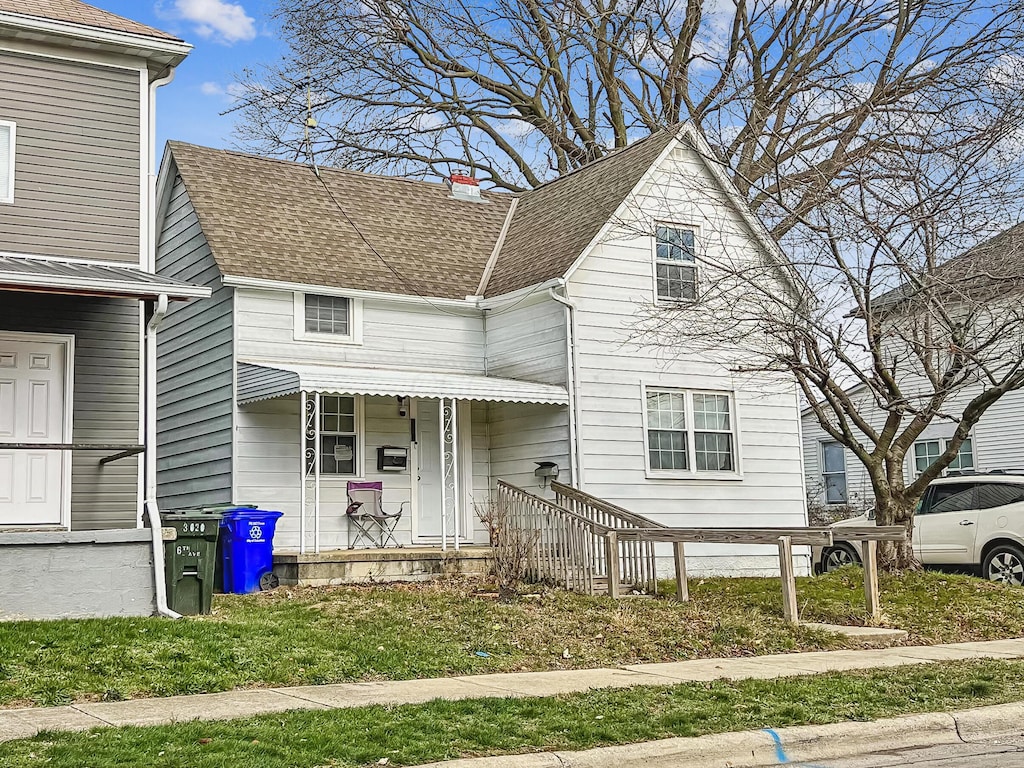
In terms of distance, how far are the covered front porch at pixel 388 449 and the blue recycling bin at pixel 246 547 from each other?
1.55 ft

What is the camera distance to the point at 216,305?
669 inches

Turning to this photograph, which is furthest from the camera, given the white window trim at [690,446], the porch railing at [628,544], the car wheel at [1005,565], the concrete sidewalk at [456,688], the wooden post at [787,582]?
the white window trim at [690,446]

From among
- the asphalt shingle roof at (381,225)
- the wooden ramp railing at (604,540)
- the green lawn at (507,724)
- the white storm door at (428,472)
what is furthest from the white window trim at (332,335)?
the green lawn at (507,724)

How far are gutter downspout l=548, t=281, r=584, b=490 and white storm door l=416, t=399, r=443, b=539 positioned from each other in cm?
216

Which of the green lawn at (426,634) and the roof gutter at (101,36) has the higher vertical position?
the roof gutter at (101,36)

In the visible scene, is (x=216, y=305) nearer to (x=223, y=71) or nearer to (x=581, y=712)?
(x=581, y=712)

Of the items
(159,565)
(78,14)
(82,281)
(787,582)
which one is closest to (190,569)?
(159,565)

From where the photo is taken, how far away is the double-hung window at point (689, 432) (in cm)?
1772

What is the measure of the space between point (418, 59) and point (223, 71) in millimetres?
5054

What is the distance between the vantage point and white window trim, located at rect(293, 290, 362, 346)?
666 inches

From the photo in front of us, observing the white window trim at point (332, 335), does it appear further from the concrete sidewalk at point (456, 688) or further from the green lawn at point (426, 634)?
the concrete sidewalk at point (456, 688)

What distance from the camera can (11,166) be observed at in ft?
44.0

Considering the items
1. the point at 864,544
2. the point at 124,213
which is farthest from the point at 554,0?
the point at 864,544

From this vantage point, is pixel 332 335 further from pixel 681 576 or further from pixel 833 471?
pixel 833 471
